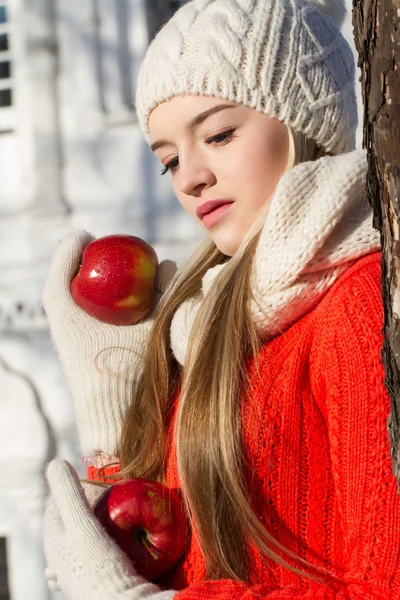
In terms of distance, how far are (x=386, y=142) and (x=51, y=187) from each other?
217 centimetres

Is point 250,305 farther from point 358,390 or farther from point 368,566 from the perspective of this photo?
point 368,566

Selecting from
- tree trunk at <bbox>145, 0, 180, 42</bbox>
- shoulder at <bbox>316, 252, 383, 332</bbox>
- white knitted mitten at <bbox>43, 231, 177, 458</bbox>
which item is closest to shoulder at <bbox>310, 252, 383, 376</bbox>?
shoulder at <bbox>316, 252, 383, 332</bbox>

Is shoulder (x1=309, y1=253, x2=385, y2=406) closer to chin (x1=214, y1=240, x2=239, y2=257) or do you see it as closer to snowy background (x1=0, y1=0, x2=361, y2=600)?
chin (x1=214, y1=240, x2=239, y2=257)

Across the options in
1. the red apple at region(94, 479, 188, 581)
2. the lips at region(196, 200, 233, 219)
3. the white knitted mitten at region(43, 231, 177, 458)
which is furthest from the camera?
the white knitted mitten at region(43, 231, 177, 458)

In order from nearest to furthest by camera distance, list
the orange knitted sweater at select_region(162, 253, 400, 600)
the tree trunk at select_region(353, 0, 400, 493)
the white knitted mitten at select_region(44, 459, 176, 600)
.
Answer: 1. the tree trunk at select_region(353, 0, 400, 493)
2. the orange knitted sweater at select_region(162, 253, 400, 600)
3. the white knitted mitten at select_region(44, 459, 176, 600)

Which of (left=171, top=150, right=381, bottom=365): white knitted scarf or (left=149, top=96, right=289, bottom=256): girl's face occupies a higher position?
(left=149, top=96, right=289, bottom=256): girl's face

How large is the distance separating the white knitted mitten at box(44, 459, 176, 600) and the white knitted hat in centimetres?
61

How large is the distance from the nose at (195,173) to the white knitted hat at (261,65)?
10 centimetres

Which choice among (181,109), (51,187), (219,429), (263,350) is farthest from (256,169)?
(51,187)

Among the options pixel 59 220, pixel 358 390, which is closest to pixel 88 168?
pixel 59 220

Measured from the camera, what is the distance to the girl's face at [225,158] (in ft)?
3.90

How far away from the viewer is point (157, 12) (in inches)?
108

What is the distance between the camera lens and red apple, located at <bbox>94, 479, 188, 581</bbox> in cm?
111

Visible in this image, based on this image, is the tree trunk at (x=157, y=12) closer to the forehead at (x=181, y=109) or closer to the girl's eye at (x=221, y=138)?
the forehead at (x=181, y=109)
